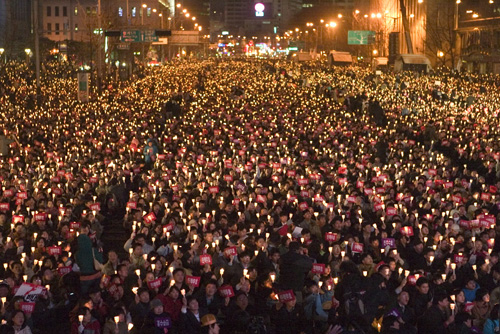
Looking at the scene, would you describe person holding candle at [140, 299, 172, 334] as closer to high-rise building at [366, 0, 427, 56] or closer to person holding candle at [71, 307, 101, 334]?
person holding candle at [71, 307, 101, 334]

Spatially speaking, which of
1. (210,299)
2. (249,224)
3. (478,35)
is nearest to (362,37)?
(478,35)

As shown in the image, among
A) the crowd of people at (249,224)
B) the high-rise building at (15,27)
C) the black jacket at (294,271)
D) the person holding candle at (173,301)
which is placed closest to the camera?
the person holding candle at (173,301)

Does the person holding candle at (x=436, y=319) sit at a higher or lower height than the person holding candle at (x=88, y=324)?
lower

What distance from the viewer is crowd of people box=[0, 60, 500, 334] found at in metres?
10.1

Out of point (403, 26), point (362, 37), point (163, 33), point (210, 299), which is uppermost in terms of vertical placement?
point (403, 26)

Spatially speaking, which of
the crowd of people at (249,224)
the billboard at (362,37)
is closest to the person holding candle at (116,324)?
the crowd of people at (249,224)

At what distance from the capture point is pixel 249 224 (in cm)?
1484

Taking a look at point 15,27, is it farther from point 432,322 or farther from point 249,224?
point 432,322

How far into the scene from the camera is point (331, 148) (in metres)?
24.1

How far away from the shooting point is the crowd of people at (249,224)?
1007 centimetres

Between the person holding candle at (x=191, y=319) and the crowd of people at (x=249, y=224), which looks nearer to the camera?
the person holding candle at (x=191, y=319)

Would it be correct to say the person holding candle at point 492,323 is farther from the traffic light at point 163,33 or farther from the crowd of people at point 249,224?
the traffic light at point 163,33

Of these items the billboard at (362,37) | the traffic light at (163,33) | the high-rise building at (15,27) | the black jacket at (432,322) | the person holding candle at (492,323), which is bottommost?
the black jacket at (432,322)

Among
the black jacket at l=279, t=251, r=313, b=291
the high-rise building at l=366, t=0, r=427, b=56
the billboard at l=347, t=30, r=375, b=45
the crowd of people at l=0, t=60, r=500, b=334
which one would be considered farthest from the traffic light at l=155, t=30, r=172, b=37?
the high-rise building at l=366, t=0, r=427, b=56
